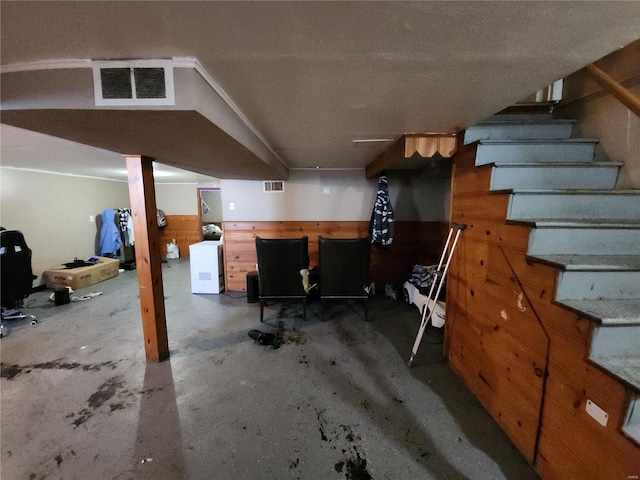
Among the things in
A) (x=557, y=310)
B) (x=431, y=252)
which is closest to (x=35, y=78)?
(x=557, y=310)

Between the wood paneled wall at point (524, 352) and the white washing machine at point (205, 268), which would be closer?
the wood paneled wall at point (524, 352)

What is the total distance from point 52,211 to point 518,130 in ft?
21.4

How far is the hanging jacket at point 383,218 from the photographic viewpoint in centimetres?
333

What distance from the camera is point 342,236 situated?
3961 mm

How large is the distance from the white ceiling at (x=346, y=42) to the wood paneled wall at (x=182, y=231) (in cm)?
605

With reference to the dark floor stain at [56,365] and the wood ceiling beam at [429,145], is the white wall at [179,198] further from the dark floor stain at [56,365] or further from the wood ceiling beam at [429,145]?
the wood ceiling beam at [429,145]

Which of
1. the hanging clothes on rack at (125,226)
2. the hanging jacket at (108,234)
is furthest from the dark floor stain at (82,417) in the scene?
the hanging clothes on rack at (125,226)

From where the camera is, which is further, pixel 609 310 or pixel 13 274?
pixel 13 274

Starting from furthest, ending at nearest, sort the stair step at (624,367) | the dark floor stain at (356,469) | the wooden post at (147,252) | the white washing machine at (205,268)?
1. the white washing machine at (205,268)
2. the wooden post at (147,252)
3. the dark floor stain at (356,469)
4. the stair step at (624,367)

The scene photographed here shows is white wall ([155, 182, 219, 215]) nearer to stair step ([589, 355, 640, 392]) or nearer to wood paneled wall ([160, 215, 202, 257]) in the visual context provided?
wood paneled wall ([160, 215, 202, 257])

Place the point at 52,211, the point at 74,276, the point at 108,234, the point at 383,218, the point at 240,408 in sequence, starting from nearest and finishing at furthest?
the point at 240,408, the point at 383,218, the point at 74,276, the point at 52,211, the point at 108,234

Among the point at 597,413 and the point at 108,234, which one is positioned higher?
the point at 108,234

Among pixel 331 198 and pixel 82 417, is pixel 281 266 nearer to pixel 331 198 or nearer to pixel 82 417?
pixel 331 198

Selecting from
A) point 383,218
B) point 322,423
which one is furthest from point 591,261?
point 383,218
